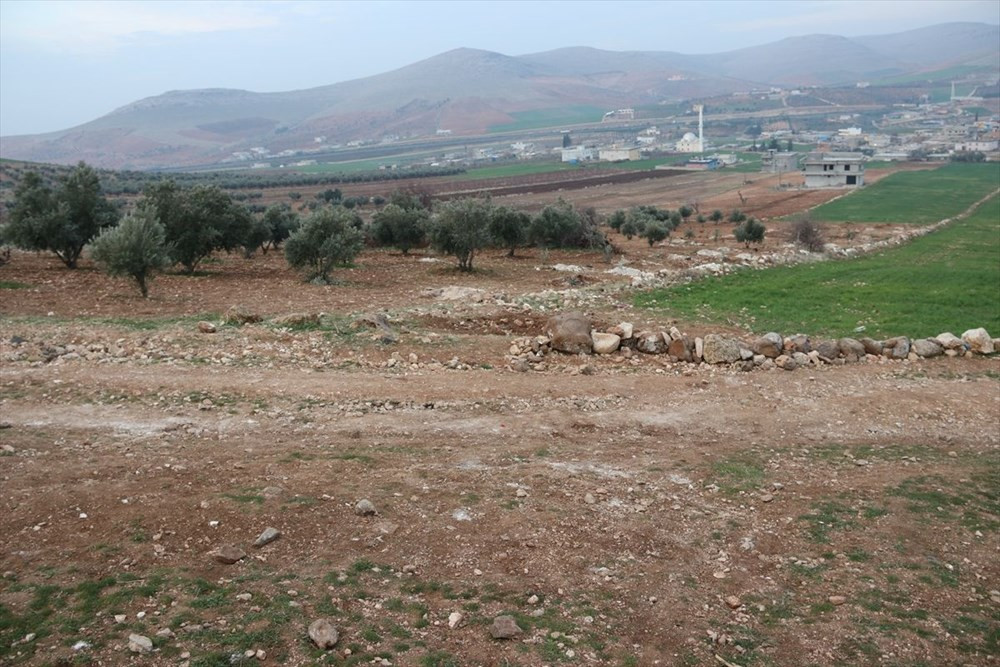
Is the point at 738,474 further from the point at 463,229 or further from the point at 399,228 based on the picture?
the point at 399,228

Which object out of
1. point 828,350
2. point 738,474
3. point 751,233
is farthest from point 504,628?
point 751,233

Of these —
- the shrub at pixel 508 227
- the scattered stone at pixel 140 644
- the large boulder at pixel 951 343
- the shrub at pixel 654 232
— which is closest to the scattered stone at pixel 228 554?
the scattered stone at pixel 140 644

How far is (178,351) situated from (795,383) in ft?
44.2

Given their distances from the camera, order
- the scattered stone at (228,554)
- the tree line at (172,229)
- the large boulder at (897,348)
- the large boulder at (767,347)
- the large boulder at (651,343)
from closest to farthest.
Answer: the scattered stone at (228,554)
the large boulder at (767,347)
the large boulder at (651,343)
the large boulder at (897,348)
the tree line at (172,229)

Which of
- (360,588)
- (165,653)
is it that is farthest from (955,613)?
(165,653)

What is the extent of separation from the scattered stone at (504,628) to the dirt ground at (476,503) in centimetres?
11

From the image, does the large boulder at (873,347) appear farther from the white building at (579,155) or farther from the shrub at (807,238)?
the white building at (579,155)

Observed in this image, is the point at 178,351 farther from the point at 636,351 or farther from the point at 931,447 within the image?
the point at 931,447

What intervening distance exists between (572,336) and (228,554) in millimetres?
11203

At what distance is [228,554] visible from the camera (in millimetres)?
8125

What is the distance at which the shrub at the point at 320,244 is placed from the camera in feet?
88.9

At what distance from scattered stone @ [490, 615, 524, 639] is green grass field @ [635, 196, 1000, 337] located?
15.9 metres

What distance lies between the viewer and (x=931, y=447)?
42.2 feet

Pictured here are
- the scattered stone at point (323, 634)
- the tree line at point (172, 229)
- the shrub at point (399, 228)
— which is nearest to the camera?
the scattered stone at point (323, 634)
